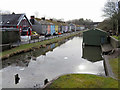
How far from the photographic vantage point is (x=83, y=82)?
29.7ft

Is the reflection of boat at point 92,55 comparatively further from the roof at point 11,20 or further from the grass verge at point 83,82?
the roof at point 11,20

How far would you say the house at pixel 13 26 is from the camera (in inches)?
1025

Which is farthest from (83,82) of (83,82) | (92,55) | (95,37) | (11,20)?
(11,20)

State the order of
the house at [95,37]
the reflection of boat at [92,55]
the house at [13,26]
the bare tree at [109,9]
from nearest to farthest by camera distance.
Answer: the reflection of boat at [92,55], the house at [13,26], the house at [95,37], the bare tree at [109,9]

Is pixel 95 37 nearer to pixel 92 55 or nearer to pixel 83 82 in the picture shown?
pixel 92 55

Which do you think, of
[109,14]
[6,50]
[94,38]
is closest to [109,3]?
[109,14]

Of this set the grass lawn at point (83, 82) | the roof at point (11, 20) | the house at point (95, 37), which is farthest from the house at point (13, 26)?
the grass lawn at point (83, 82)

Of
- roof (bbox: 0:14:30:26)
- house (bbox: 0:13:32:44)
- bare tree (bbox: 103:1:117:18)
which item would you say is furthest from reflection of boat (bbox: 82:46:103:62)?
bare tree (bbox: 103:1:117:18)

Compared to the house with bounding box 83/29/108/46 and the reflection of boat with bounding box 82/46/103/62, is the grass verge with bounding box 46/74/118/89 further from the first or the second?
the house with bounding box 83/29/108/46

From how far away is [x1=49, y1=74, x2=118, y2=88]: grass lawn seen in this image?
845 centimetres

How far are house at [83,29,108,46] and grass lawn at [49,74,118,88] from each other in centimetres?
2262

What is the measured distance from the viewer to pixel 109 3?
39375 mm

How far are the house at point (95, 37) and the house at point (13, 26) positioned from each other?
15596 mm

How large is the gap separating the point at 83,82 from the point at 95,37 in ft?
78.3
